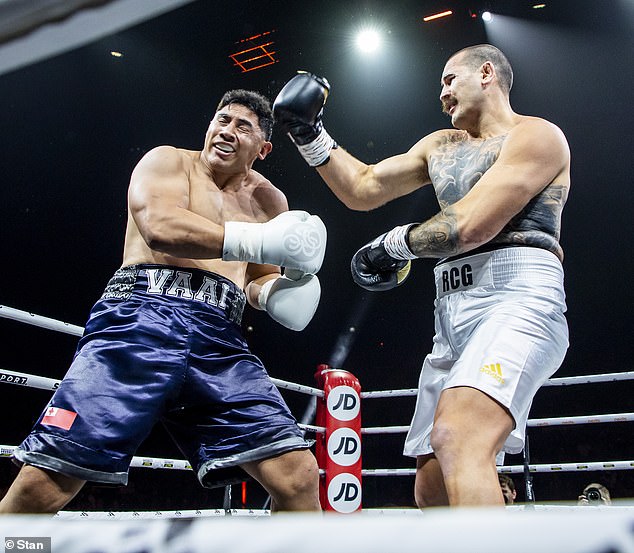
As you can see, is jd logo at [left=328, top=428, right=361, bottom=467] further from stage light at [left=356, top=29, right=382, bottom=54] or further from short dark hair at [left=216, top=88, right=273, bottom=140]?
stage light at [left=356, top=29, right=382, bottom=54]

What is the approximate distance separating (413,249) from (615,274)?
794 centimetres

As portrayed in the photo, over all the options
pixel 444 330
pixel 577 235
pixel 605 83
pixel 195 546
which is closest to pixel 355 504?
pixel 444 330

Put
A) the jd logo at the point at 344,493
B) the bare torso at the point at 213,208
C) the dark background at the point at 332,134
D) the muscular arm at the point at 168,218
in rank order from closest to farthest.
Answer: the muscular arm at the point at 168,218 → the bare torso at the point at 213,208 → the jd logo at the point at 344,493 → the dark background at the point at 332,134

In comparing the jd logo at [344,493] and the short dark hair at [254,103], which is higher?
the short dark hair at [254,103]

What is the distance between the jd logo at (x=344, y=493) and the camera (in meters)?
3.09

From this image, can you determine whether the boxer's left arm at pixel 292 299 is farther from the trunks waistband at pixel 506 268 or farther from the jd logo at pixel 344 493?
the jd logo at pixel 344 493

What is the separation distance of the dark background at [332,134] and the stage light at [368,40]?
103mm

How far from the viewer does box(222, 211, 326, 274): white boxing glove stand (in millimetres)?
1564

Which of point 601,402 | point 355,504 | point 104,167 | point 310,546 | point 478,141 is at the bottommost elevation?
point 310,546

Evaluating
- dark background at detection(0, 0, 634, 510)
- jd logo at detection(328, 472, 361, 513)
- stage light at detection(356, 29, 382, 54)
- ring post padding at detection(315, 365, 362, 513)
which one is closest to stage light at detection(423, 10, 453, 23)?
dark background at detection(0, 0, 634, 510)

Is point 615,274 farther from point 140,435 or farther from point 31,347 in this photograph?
point 140,435

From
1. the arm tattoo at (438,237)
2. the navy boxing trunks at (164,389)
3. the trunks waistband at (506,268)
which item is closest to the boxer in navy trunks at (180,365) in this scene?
the navy boxing trunks at (164,389)

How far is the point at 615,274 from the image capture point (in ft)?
28.2

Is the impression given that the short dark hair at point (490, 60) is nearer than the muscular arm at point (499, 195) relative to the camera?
No
